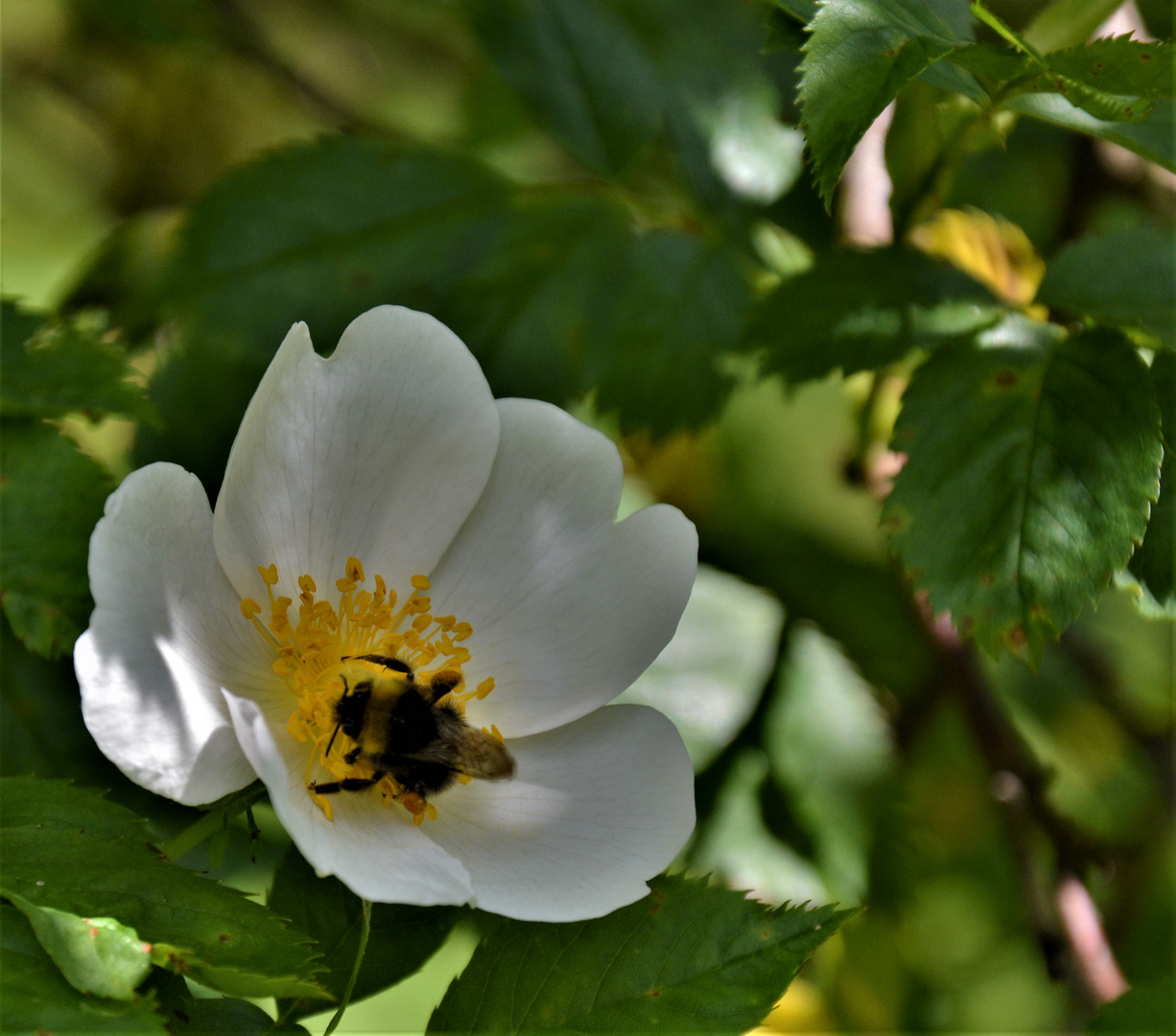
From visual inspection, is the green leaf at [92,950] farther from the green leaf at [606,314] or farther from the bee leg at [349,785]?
the green leaf at [606,314]

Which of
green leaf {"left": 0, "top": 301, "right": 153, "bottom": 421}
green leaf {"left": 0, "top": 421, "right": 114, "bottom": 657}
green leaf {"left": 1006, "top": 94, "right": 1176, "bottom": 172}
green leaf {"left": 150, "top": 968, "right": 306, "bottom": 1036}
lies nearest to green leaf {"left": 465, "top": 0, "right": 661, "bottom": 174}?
green leaf {"left": 1006, "top": 94, "right": 1176, "bottom": 172}

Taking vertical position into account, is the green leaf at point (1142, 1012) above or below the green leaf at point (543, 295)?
above

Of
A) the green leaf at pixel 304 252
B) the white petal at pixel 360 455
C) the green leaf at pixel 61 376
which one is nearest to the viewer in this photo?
the white petal at pixel 360 455

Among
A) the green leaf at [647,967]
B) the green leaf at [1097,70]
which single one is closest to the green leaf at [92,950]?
the green leaf at [647,967]

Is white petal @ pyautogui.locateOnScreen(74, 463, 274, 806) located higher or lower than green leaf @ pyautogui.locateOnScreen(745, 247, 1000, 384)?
lower

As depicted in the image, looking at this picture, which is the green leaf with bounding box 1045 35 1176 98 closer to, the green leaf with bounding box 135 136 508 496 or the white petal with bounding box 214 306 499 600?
the white petal with bounding box 214 306 499 600

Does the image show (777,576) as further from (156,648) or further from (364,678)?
(156,648)

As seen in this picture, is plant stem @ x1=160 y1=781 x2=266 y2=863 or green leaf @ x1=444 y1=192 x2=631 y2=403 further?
green leaf @ x1=444 y1=192 x2=631 y2=403
